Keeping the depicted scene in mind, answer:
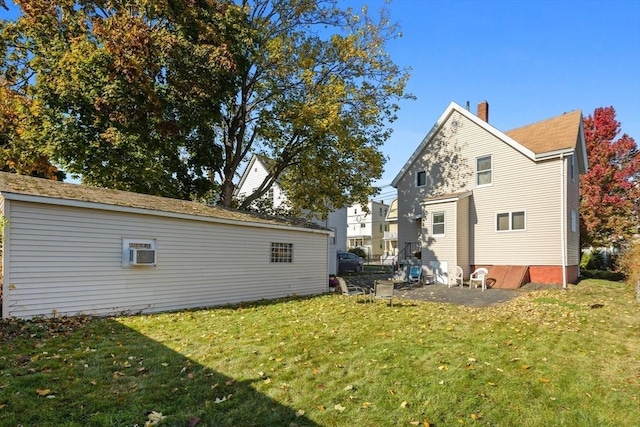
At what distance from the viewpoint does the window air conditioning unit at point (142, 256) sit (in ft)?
33.1

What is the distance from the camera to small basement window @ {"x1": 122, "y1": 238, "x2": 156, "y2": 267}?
10.1 meters

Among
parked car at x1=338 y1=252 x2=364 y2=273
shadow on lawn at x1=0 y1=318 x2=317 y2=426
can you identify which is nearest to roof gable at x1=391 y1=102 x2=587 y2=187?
parked car at x1=338 y1=252 x2=364 y2=273

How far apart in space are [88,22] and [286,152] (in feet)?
35.7

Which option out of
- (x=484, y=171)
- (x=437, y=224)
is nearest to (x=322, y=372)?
(x=437, y=224)

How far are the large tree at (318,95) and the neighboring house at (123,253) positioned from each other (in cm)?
598

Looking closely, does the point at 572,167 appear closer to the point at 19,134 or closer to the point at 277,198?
the point at 277,198

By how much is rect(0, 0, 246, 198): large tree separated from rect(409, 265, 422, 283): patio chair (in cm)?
1296

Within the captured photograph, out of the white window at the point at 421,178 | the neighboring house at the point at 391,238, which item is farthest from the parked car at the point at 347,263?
the neighboring house at the point at 391,238

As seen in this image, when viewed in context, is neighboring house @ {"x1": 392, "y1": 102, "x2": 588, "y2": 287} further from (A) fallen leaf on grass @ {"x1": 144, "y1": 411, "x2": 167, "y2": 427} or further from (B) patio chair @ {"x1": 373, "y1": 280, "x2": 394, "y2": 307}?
(A) fallen leaf on grass @ {"x1": 144, "y1": 411, "x2": 167, "y2": 427}

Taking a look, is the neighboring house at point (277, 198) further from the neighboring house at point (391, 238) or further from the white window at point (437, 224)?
the neighboring house at point (391, 238)

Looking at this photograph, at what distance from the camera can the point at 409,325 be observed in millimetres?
8547

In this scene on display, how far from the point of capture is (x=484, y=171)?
18.7m

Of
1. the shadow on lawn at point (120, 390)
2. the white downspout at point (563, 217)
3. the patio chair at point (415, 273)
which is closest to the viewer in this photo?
the shadow on lawn at point (120, 390)

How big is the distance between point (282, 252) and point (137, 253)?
19.4ft
